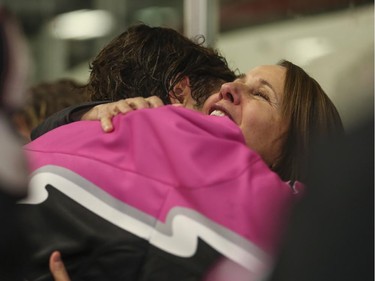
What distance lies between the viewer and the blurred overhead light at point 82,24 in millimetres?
4859

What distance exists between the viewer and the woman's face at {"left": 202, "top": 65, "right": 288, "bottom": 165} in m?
1.51

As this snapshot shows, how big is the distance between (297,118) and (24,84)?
3.25 feet

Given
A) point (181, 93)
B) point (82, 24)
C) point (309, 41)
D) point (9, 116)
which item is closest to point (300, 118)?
point (181, 93)

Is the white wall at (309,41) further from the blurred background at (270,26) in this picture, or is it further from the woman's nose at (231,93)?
the woman's nose at (231,93)

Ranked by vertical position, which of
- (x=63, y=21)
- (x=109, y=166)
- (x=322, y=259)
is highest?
(x=322, y=259)

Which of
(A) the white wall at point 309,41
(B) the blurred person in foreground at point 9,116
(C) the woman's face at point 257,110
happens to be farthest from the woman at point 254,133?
(A) the white wall at point 309,41

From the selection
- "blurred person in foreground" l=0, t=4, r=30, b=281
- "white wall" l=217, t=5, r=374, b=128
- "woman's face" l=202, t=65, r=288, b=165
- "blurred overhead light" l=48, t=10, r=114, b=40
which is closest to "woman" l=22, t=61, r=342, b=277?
"woman's face" l=202, t=65, r=288, b=165

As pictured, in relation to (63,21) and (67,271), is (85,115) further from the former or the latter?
(63,21)

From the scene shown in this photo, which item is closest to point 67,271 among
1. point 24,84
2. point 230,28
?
point 24,84

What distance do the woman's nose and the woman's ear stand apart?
13 cm

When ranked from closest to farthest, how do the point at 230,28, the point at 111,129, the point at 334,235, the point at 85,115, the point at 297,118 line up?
1. the point at 334,235
2. the point at 111,129
3. the point at 85,115
4. the point at 297,118
5. the point at 230,28

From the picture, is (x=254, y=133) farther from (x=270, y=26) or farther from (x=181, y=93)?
(x=270, y=26)

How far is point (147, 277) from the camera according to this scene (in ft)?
3.33

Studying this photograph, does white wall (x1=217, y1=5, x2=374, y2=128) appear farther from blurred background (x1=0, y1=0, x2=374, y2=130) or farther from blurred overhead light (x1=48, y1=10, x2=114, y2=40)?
blurred overhead light (x1=48, y1=10, x2=114, y2=40)
